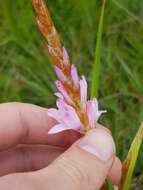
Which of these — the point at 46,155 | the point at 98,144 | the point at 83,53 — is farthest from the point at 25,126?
the point at 83,53

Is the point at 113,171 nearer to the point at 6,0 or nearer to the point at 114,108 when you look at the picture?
the point at 114,108

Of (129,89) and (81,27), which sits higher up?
(81,27)

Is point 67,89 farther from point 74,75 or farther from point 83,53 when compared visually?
point 83,53

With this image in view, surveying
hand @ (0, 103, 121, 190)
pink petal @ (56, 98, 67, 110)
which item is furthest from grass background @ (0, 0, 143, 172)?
pink petal @ (56, 98, 67, 110)

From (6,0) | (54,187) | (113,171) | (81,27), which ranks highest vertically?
(6,0)

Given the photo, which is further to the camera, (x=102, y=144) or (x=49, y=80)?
(x=49, y=80)

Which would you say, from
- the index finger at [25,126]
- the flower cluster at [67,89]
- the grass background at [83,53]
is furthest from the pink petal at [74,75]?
the grass background at [83,53]

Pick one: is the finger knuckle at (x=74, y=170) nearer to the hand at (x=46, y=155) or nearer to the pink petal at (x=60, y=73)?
the hand at (x=46, y=155)

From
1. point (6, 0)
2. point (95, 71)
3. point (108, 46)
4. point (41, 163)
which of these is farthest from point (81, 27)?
point (95, 71)
